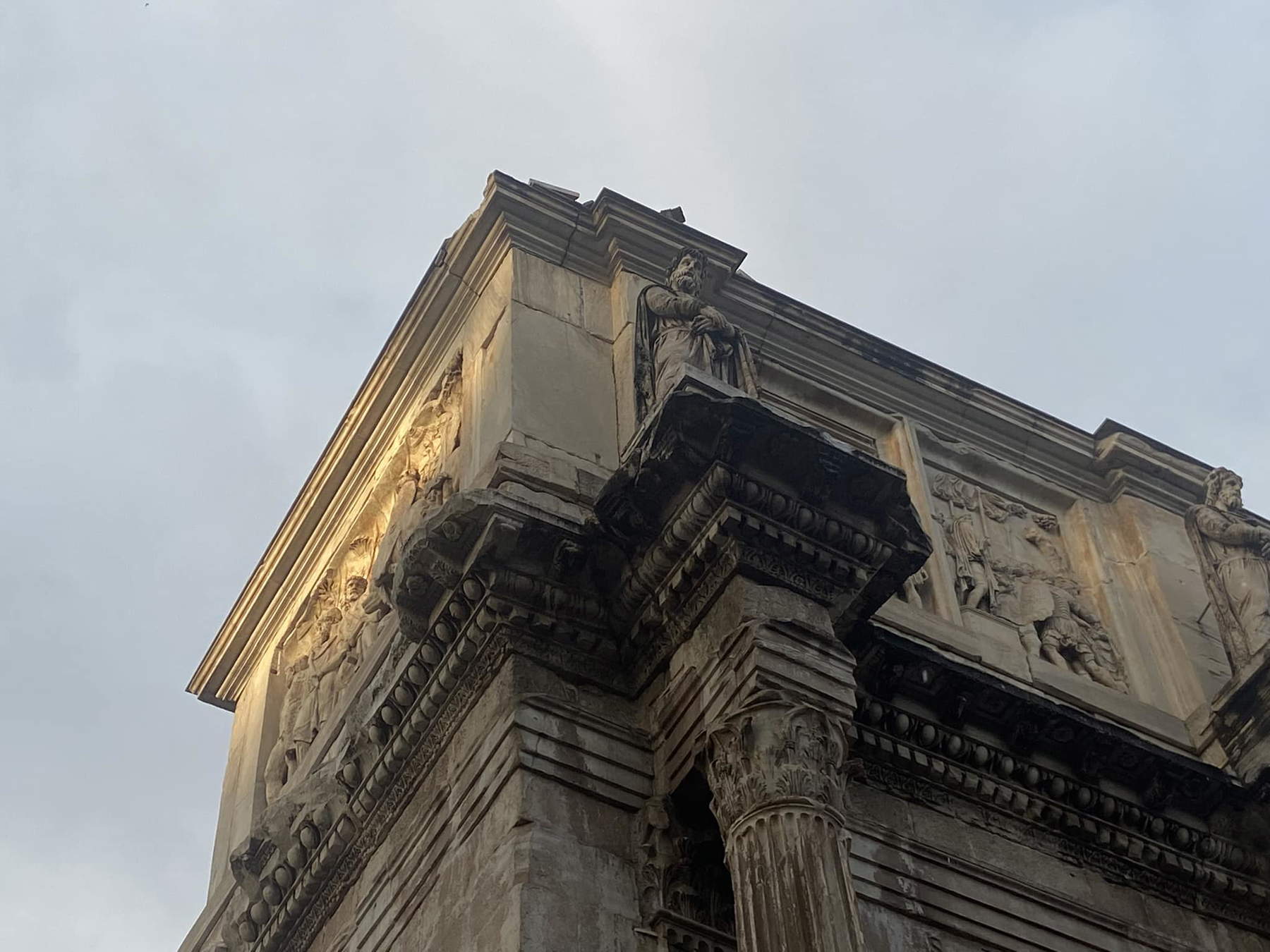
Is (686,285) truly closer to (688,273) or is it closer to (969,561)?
(688,273)

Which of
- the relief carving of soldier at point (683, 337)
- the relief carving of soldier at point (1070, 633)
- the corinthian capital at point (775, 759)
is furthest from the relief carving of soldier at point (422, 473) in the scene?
the relief carving of soldier at point (1070, 633)

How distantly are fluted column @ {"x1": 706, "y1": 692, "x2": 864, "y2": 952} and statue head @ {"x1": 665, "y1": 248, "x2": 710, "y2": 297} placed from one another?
4.29 meters

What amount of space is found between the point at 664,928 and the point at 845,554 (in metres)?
2.34

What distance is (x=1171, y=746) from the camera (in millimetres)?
12609

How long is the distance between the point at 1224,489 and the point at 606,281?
5.28 metres

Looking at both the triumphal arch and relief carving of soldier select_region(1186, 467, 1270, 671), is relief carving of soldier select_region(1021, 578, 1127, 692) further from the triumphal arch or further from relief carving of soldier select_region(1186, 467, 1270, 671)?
relief carving of soldier select_region(1186, 467, 1270, 671)

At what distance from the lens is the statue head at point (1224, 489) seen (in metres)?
14.0

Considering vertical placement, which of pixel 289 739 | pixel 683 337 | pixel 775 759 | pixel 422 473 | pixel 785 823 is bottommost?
Result: pixel 785 823

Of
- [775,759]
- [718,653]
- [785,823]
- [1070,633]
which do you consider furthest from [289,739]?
[785,823]

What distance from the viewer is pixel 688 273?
12.4 metres

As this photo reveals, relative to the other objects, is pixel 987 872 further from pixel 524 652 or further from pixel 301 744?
pixel 301 744

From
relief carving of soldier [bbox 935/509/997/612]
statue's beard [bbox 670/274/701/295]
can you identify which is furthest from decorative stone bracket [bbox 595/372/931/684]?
relief carving of soldier [bbox 935/509/997/612]

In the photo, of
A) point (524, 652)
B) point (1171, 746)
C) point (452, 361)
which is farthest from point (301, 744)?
point (1171, 746)

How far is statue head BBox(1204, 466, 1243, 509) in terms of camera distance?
45.8ft
